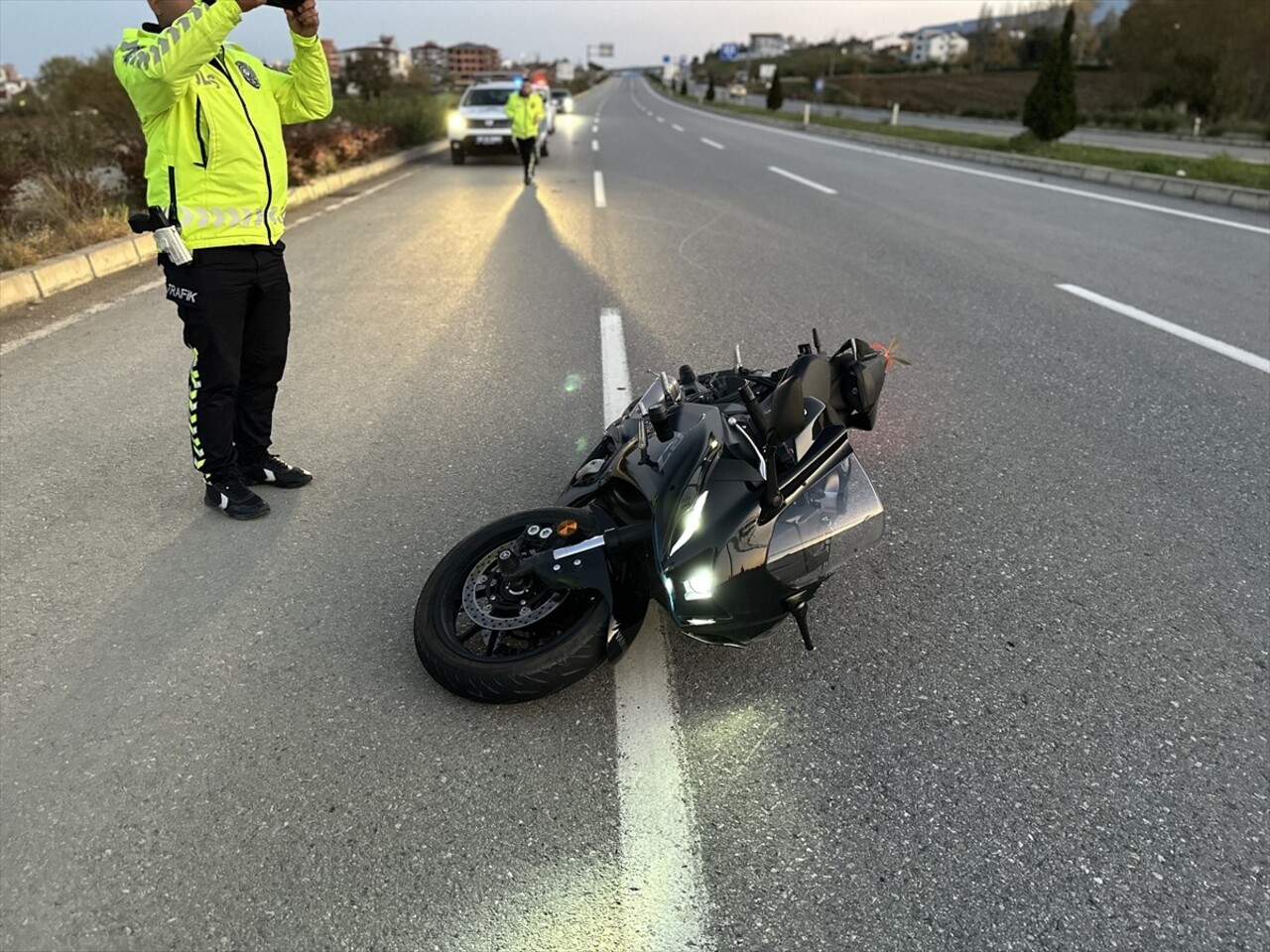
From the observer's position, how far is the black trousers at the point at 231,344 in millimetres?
3244

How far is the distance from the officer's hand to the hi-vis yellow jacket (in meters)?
0.09

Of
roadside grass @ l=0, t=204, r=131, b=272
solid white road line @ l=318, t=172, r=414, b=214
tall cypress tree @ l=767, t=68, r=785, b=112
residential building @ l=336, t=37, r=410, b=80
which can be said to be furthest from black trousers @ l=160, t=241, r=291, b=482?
residential building @ l=336, t=37, r=410, b=80

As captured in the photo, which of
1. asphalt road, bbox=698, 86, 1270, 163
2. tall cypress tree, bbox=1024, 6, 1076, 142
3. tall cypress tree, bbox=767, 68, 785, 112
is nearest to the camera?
tall cypress tree, bbox=1024, 6, 1076, 142

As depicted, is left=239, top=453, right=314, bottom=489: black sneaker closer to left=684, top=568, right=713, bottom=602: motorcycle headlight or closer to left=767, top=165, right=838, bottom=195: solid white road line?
left=684, top=568, right=713, bottom=602: motorcycle headlight

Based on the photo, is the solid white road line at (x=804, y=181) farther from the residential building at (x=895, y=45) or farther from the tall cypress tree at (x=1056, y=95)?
the residential building at (x=895, y=45)

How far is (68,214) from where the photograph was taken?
27.6 feet

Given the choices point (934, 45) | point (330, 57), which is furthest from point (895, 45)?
point (330, 57)

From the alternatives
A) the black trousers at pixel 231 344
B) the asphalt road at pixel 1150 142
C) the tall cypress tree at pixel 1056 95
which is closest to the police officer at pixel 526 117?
the black trousers at pixel 231 344

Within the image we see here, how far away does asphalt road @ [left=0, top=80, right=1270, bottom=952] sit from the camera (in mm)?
1883

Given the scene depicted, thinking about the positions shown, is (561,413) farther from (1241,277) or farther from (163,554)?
(1241,277)

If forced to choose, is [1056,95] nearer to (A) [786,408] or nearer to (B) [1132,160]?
(B) [1132,160]

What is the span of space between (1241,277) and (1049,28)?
85.7 m

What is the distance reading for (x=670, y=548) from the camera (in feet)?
6.98

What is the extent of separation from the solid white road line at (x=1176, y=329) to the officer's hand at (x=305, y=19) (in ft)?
18.9
